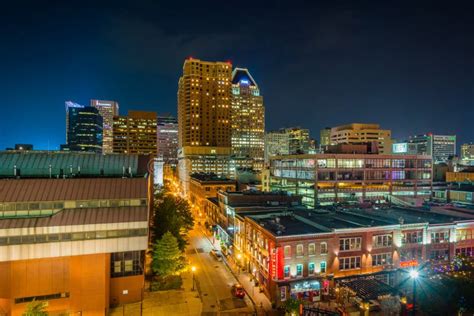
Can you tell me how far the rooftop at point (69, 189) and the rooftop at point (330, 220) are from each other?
20692 millimetres

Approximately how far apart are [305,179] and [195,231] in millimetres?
38682

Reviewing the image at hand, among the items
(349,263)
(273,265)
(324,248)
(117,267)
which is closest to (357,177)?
(349,263)

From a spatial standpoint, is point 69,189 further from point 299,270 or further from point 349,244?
point 349,244

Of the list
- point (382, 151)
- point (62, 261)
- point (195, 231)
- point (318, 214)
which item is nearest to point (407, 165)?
point (318, 214)

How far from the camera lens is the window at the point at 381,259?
46.4 m

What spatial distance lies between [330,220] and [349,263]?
8.76 meters

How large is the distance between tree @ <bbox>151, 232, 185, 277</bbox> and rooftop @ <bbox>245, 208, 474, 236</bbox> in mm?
14287

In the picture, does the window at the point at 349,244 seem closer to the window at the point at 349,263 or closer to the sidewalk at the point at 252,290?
the window at the point at 349,263

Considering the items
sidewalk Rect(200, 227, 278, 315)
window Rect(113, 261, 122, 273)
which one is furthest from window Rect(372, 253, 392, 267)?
window Rect(113, 261, 122, 273)

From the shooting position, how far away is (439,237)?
4966cm

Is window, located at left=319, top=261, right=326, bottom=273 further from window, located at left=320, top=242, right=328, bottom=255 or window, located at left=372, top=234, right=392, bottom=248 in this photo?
window, located at left=372, top=234, right=392, bottom=248

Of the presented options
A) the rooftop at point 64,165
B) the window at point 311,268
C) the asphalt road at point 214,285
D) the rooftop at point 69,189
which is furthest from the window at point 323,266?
the rooftop at point 64,165

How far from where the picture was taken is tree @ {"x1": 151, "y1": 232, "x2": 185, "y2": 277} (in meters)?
47.5

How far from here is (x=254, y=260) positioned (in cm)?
5031
